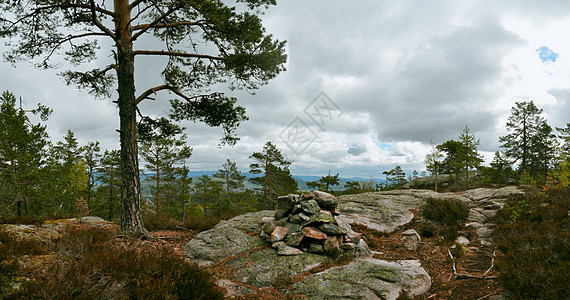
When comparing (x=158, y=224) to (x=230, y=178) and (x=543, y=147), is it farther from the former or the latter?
(x=543, y=147)

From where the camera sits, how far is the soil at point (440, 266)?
16.7 feet

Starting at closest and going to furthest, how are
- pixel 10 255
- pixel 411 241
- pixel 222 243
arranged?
pixel 10 255
pixel 222 243
pixel 411 241

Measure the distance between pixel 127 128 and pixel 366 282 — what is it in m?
8.40

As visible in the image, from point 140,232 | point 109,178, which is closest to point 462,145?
point 140,232

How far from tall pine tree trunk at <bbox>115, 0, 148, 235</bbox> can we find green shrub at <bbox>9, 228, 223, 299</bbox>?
355 centimetres

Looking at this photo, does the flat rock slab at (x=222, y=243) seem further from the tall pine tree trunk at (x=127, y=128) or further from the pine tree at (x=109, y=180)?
the pine tree at (x=109, y=180)

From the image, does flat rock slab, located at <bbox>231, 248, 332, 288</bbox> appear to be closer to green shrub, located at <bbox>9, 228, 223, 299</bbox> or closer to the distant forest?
green shrub, located at <bbox>9, 228, 223, 299</bbox>

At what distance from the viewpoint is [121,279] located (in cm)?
342

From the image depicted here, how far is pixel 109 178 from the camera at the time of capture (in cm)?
2989

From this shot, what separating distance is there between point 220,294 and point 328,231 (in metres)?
3.94

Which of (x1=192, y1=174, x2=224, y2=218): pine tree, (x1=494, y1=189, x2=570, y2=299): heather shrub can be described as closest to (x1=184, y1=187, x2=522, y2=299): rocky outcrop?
(x1=494, y1=189, x2=570, y2=299): heather shrub

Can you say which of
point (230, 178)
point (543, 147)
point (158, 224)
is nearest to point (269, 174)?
point (230, 178)

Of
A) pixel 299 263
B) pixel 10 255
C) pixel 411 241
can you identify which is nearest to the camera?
pixel 10 255

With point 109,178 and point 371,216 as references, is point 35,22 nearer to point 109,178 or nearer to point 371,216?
point 371,216
